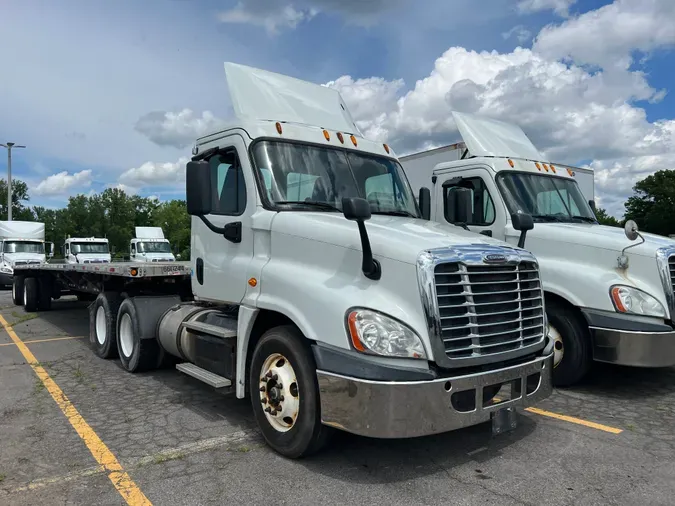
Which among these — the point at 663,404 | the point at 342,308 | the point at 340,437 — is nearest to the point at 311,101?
the point at 342,308

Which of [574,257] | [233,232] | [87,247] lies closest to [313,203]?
[233,232]

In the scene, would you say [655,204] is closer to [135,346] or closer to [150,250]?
[150,250]

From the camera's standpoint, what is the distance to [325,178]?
16.4 ft

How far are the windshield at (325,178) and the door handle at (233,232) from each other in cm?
43

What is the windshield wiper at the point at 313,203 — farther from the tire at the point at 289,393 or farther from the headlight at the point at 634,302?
the headlight at the point at 634,302

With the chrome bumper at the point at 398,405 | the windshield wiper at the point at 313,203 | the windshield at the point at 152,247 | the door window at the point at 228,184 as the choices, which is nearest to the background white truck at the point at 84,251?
the windshield at the point at 152,247

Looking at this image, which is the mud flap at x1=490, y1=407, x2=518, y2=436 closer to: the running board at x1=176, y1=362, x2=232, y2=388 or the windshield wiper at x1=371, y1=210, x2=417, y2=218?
the windshield wiper at x1=371, y1=210, x2=417, y2=218

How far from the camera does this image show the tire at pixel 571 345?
5.91 m

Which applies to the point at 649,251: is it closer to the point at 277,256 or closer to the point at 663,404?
the point at 663,404

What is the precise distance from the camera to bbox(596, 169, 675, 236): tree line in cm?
6081

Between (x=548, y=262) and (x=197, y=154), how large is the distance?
13.4 ft

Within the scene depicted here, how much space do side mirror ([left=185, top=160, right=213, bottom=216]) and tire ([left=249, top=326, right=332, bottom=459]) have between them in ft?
4.07

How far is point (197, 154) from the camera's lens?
5676mm

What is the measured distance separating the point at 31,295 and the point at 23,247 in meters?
13.0
